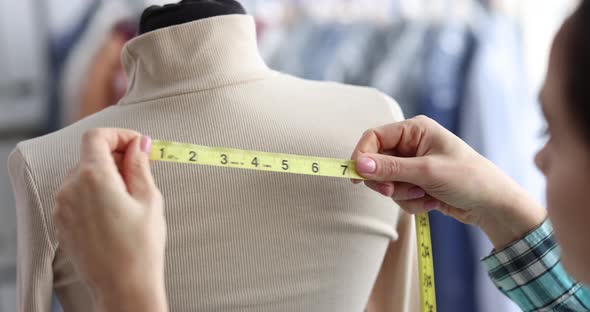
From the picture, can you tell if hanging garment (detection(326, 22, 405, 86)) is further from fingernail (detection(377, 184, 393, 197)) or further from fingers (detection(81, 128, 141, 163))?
fingers (detection(81, 128, 141, 163))

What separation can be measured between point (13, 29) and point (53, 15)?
125 mm

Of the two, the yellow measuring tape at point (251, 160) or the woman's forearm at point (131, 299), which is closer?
the woman's forearm at point (131, 299)

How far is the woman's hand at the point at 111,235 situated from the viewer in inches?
31.3

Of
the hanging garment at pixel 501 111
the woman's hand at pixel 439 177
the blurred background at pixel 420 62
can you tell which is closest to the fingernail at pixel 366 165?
the woman's hand at pixel 439 177

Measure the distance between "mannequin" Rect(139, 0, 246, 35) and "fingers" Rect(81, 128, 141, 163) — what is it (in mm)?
346

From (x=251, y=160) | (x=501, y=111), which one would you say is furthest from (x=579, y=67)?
(x=501, y=111)

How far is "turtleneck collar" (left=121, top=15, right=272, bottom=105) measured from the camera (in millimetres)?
1142

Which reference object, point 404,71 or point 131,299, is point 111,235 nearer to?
point 131,299

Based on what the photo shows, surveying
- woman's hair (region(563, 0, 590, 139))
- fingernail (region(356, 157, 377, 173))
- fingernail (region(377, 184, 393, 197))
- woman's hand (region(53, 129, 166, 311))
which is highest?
woman's hair (region(563, 0, 590, 139))

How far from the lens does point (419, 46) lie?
7.79 ft

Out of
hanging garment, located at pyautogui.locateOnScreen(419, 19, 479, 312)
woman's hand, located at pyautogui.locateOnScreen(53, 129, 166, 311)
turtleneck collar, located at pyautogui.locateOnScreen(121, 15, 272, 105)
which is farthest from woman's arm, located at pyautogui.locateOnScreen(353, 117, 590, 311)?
hanging garment, located at pyautogui.locateOnScreen(419, 19, 479, 312)

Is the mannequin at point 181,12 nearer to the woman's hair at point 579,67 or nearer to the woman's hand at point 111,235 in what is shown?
the woman's hand at point 111,235

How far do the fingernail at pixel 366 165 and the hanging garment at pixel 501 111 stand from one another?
55.8 inches

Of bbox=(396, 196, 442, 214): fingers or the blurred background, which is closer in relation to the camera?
bbox=(396, 196, 442, 214): fingers
